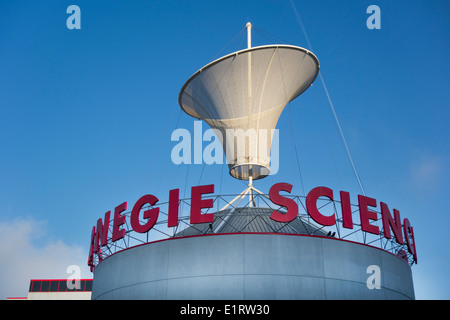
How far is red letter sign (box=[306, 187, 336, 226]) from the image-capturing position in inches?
973

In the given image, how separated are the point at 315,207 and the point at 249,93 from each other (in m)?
10.1

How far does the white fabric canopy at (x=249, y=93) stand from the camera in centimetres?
3091

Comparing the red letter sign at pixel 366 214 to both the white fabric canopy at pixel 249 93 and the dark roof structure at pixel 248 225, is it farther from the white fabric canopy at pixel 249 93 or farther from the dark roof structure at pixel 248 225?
the white fabric canopy at pixel 249 93

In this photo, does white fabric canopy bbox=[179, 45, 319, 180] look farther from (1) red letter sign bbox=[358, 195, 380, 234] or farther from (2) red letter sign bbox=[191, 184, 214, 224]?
(1) red letter sign bbox=[358, 195, 380, 234]

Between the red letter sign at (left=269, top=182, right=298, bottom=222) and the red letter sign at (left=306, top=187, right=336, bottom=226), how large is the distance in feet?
2.38

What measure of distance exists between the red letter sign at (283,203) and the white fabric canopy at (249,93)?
23.5 ft

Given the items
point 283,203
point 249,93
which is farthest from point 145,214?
point 249,93

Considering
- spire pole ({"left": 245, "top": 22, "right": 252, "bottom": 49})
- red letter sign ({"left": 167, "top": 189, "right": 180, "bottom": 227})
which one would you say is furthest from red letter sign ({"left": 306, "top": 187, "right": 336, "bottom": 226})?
spire pole ({"left": 245, "top": 22, "right": 252, "bottom": 49})

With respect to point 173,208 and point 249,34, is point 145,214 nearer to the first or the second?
point 173,208

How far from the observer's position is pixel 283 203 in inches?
989
